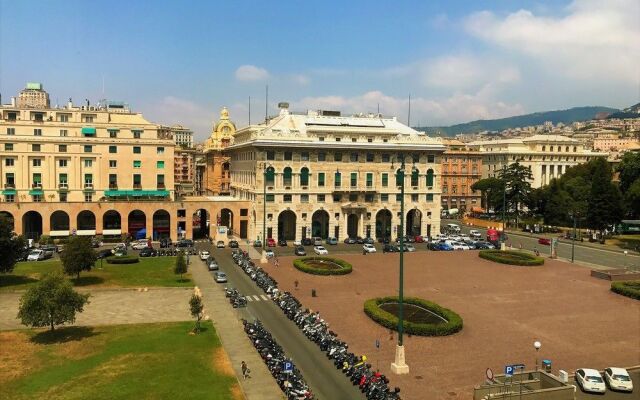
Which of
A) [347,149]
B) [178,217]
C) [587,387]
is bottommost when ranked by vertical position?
[587,387]

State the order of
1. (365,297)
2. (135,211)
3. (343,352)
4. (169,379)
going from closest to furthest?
1. (169,379)
2. (343,352)
3. (365,297)
4. (135,211)

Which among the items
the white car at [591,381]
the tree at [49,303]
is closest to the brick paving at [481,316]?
the white car at [591,381]

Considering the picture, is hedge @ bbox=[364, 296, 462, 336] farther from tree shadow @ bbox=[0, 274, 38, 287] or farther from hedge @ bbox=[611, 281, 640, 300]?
tree shadow @ bbox=[0, 274, 38, 287]

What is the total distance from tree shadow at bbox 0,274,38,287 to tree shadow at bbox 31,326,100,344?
19314 mm

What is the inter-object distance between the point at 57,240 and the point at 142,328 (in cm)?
5105

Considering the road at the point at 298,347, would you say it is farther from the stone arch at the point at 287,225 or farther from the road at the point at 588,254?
the road at the point at 588,254

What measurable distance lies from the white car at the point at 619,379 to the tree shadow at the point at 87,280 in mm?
50105

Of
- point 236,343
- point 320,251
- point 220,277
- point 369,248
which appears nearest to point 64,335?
point 236,343

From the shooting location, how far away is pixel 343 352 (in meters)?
37.3

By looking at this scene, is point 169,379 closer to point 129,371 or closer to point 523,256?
point 129,371

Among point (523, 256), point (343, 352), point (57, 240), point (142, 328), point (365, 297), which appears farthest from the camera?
point (57, 240)

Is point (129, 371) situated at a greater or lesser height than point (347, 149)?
lesser

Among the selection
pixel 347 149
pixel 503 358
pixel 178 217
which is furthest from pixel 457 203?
pixel 503 358

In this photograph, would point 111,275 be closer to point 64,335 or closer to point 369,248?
point 64,335
